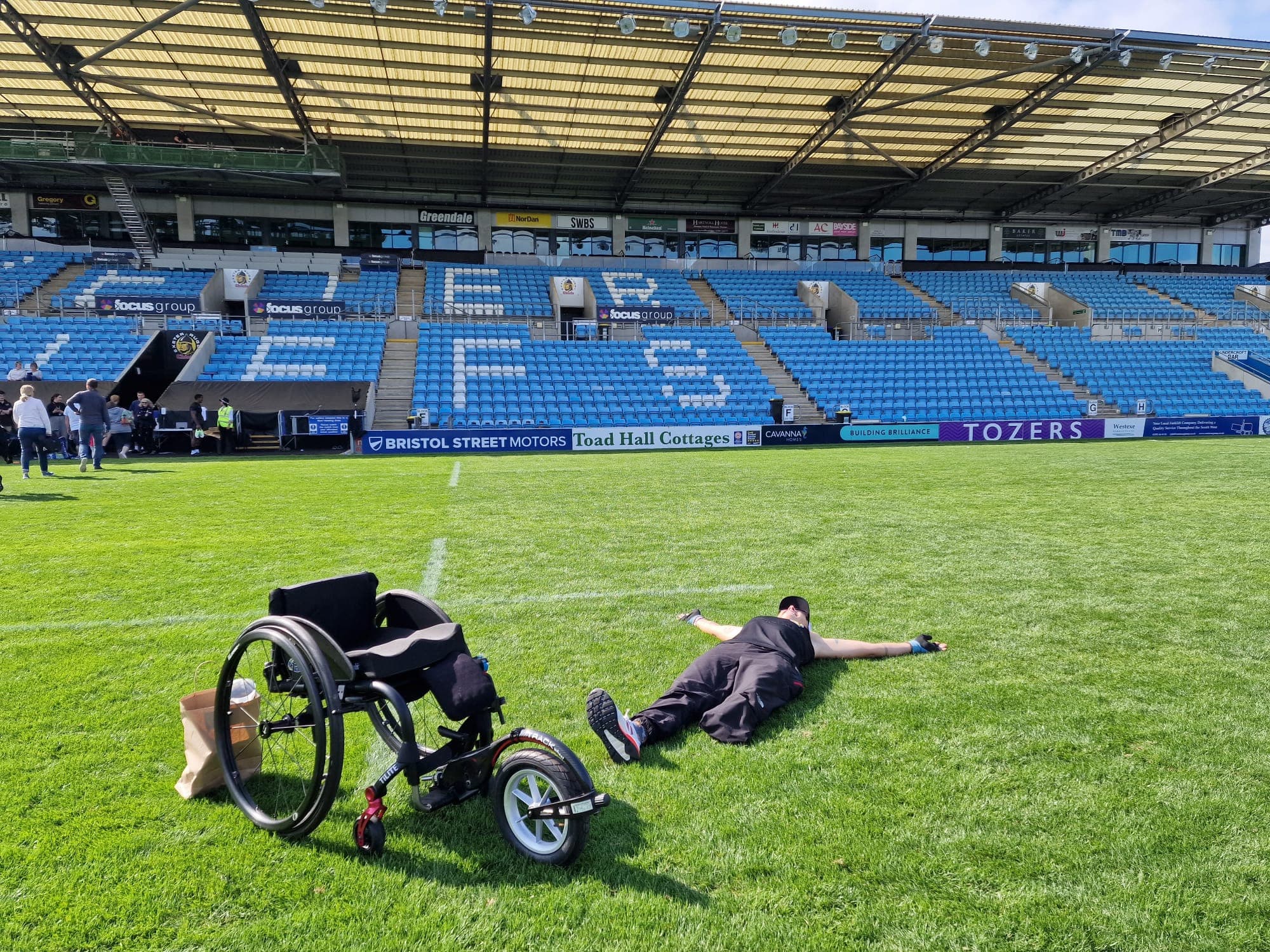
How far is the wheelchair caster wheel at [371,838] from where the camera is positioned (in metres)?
2.74

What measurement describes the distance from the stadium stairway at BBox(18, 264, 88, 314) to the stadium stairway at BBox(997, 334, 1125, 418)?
38.9 meters

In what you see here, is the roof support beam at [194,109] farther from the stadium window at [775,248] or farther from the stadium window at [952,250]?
the stadium window at [952,250]

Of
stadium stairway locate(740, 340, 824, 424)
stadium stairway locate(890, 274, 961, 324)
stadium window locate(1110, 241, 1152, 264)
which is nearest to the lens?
stadium stairway locate(740, 340, 824, 424)

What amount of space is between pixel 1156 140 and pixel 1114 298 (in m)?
9.22

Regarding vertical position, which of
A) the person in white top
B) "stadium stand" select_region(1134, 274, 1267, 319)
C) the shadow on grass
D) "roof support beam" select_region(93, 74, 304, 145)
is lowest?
the shadow on grass

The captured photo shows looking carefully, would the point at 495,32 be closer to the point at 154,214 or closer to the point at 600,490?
the point at 600,490

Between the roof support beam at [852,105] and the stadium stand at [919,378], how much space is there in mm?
7313

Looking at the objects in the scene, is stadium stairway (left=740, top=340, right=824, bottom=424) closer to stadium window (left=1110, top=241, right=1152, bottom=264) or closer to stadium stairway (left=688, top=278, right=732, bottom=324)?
stadium stairway (left=688, top=278, right=732, bottom=324)

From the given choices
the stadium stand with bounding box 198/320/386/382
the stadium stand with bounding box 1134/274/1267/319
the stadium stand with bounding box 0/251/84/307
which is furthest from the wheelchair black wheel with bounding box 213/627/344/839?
the stadium stand with bounding box 1134/274/1267/319

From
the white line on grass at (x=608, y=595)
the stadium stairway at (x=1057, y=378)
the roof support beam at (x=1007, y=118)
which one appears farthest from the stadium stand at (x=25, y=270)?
the stadium stairway at (x=1057, y=378)

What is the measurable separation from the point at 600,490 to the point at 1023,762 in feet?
30.6

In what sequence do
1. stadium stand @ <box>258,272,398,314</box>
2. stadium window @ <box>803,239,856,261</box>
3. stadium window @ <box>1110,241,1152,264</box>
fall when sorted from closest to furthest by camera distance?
stadium stand @ <box>258,272,398,314</box>
stadium window @ <box>803,239,856,261</box>
stadium window @ <box>1110,241,1152,264</box>

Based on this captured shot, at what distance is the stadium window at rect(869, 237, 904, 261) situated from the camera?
132ft

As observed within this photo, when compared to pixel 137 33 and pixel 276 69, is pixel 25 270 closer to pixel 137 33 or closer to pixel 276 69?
pixel 137 33
